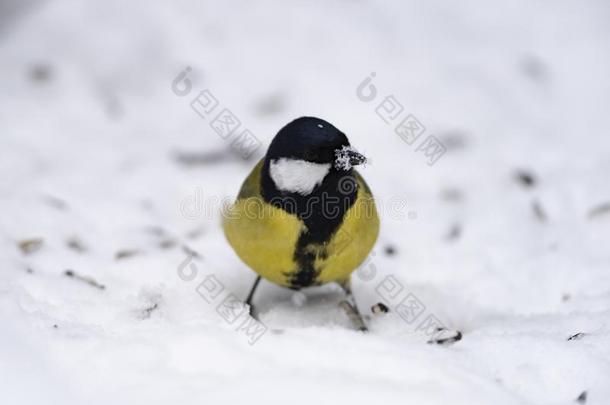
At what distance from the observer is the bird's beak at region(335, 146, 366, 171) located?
2832mm

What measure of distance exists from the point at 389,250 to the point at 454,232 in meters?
0.38

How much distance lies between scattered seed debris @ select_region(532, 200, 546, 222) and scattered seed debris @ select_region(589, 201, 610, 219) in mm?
238

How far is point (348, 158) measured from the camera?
2840 mm

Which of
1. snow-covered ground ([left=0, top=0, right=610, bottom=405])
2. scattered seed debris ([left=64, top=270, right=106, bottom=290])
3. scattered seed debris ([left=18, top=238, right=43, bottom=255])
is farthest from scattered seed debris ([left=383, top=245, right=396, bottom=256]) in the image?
scattered seed debris ([left=18, top=238, right=43, bottom=255])

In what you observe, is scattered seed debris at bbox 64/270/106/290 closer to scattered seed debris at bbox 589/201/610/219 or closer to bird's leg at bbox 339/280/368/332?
bird's leg at bbox 339/280/368/332

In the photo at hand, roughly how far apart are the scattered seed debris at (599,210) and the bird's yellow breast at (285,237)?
58.1 inches

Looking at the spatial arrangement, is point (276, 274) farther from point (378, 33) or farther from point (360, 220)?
point (378, 33)

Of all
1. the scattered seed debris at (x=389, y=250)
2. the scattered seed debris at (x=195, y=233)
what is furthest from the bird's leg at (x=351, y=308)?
the scattered seed debris at (x=195, y=233)

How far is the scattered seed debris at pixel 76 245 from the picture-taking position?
3.71 metres

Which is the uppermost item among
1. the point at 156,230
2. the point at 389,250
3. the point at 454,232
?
the point at 454,232

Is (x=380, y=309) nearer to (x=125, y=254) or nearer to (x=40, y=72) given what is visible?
(x=125, y=254)

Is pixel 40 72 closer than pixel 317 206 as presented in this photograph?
No

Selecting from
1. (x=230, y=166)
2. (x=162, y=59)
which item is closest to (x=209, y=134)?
(x=230, y=166)

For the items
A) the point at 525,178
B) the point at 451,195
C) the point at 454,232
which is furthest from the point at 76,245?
the point at 525,178
